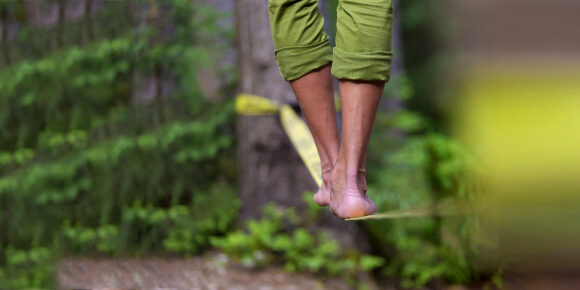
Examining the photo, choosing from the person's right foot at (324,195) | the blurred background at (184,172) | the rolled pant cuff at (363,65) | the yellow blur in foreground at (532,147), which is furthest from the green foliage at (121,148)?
the yellow blur in foreground at (532,147)

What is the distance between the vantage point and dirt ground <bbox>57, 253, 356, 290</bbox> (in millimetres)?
3443

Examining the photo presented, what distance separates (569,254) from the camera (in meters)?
0.96

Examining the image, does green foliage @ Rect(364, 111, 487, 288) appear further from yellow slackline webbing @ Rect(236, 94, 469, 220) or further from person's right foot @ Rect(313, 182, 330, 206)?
person's right foot @ Rect(313, 182, 330, 206)

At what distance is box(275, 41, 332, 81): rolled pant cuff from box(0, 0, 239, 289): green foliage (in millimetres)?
2257

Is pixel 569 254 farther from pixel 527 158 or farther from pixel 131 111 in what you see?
pixel 131 111

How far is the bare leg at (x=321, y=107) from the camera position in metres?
1.95

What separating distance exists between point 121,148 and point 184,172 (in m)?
0.45

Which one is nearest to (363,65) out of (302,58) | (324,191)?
(302,58)

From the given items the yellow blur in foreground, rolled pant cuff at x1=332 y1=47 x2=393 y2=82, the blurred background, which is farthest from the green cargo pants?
the blurred background

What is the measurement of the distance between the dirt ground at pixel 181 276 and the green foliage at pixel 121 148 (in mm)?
234

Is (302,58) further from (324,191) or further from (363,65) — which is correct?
(324,191)

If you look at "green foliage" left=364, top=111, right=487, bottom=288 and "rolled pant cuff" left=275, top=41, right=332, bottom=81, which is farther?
"green foliage" left=364, top=111, right=487, bottom=288

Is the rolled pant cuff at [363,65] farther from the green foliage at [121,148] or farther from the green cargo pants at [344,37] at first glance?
the green foliage at [121,148]

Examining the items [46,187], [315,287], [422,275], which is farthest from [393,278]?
[46,187]
